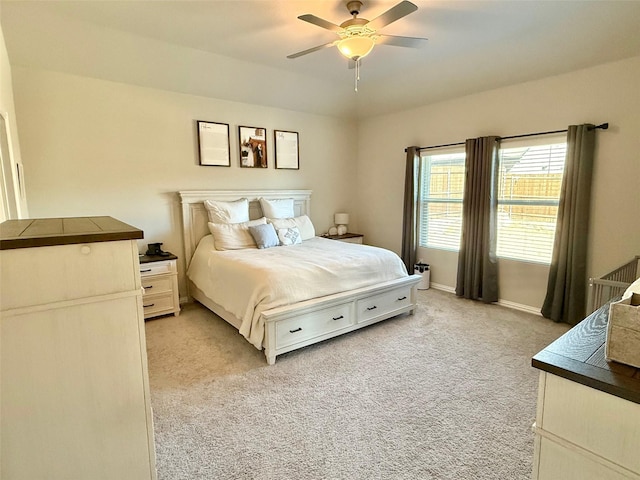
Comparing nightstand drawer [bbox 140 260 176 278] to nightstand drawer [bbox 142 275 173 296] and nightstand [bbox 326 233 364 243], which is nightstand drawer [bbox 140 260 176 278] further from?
nightstand [bbox 326 233 364 243]

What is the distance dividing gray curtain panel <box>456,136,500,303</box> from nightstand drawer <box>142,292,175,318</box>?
3582 mm

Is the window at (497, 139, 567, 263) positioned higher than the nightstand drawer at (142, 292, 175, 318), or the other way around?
the window at (497, 139, 567, 263)

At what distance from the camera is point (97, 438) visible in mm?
1292

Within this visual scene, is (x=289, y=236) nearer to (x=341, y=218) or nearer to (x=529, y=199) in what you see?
(x=341, y=218)

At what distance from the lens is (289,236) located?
4277mm

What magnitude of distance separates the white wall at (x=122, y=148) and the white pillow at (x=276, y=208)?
0.29 meters

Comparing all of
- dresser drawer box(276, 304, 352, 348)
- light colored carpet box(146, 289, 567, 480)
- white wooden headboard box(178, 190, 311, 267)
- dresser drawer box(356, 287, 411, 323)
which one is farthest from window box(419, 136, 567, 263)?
white wooden headboard box(178, 190, 311, 267)

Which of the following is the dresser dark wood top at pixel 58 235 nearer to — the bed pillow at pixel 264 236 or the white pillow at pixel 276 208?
the bed pillow at pixel 264 236

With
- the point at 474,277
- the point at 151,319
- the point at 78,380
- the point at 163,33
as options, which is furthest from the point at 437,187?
the point at 78,380

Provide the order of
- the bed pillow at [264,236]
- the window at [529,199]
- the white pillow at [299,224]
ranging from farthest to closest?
the white pillow at [299,224], the bed pillow at [264,236], the window at [529,199]

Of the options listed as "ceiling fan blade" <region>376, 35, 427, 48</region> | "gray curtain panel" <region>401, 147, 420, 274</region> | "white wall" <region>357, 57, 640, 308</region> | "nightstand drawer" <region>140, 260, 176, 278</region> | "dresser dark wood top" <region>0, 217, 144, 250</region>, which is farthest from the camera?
"gray curtain panel" <region>401, 147, 420, 274</region>

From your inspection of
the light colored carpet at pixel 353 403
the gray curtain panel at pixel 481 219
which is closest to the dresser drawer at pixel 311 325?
the light colored carpet at pixel 353 403

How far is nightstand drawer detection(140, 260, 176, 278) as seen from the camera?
354cm

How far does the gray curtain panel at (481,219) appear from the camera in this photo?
402 centimetres
